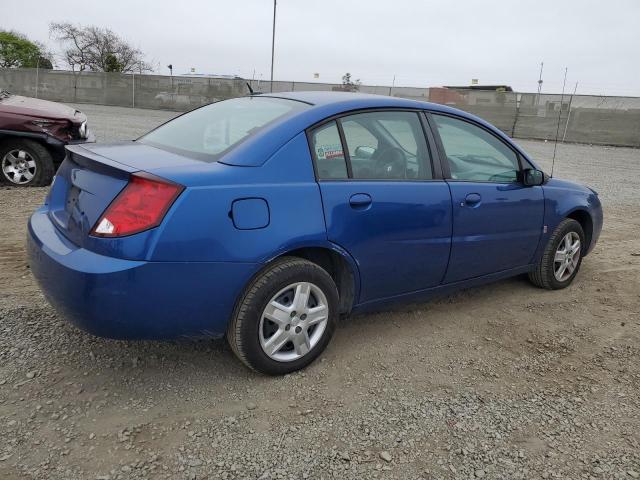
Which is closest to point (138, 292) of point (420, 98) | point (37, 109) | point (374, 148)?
point (374, 148)

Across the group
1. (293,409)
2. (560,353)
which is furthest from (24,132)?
(560,353)

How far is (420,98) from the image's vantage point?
90.6 feet

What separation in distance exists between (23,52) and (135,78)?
40.8m

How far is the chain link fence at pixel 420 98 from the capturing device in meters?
22.2

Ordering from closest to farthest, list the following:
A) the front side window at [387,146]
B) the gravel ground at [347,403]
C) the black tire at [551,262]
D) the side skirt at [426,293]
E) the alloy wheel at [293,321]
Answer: the gravel ground at [347,403], the alloy wheel at [293,321], the front side window at [387,146], the side skirt at [426,293], the black tire at [551,262]

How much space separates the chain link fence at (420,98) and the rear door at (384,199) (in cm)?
2073

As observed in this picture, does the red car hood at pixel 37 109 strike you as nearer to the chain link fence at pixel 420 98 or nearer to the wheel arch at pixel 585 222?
the wheel arch at pixel 585 222

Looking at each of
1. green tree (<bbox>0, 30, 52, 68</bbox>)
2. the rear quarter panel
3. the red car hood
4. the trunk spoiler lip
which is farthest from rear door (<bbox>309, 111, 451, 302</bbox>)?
green tree (<bbox>0, 30, 52, 68</bbox>)

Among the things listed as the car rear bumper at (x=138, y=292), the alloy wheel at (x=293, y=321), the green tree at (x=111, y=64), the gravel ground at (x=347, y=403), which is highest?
the green tree at (x=111, y=64)

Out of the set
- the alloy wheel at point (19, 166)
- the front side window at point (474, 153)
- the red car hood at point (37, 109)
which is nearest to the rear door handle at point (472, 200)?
the front side window at point (474, 153)

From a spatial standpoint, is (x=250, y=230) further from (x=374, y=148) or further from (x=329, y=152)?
(x=374, y=148)

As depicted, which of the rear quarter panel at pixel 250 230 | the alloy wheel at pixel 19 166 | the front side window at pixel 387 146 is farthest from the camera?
the alloy wheel at pixel 19 166

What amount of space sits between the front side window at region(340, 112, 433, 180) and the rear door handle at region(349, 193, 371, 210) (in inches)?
5.2

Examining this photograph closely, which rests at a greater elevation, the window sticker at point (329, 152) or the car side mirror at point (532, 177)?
the window sticker at point (329, 152)
